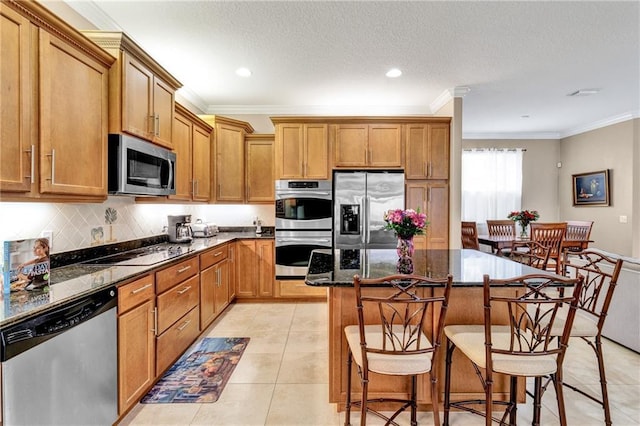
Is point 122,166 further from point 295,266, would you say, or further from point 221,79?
point 295,266

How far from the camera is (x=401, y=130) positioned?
14.1ft

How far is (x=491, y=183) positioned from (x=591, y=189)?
65.4 inches

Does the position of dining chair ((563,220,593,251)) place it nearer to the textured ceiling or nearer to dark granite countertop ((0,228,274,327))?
the textured ceiling

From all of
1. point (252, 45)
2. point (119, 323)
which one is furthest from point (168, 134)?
point (119, 323)

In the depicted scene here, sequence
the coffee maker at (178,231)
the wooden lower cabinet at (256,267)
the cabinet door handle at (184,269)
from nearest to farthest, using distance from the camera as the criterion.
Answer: the cabinet door handle at (184,269), the coffee maker at (178,231), the wooden lower cabinet at (256,267)

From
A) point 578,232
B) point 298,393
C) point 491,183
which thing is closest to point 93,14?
point 298,393

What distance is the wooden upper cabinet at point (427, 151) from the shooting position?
14.1ft

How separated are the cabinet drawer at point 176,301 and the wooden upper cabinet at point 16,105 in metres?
1.16

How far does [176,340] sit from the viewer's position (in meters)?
2.65

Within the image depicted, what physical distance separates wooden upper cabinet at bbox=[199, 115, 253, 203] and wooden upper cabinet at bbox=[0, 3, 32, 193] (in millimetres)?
2659

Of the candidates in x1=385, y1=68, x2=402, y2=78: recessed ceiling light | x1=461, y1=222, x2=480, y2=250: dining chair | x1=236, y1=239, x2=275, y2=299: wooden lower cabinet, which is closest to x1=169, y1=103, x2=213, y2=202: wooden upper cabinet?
x1=236, y1=239, x2=275, y2=299: wooden lower cabinet

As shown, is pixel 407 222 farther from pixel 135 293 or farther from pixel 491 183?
pixel 491 183

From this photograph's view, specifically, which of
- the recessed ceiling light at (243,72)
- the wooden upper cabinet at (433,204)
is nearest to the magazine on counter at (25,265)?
the recessed ceiling light at (243,72)

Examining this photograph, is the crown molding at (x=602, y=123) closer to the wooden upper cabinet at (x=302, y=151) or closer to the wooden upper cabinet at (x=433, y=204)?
the wooden upper cabinet at (x=433, y=204)
